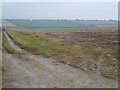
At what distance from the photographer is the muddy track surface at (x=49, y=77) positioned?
13.6 metres

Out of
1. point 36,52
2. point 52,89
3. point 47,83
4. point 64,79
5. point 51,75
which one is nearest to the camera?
point 52,89

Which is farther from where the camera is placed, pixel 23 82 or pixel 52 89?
pixel 23 82

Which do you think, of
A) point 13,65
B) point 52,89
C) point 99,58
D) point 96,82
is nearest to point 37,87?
point 52,89

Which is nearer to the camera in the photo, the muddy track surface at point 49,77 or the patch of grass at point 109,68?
the muddy track surface at point 49,77

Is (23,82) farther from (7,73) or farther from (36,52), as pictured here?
(36,52)

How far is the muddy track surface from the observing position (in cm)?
1357

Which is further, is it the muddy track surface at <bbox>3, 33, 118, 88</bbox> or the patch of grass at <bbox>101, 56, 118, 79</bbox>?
the patch of grass at <bbox>101, 56, 118, 79</bbox>

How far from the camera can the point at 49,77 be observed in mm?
15336

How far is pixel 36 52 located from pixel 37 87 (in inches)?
543

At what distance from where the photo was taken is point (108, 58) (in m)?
21.8

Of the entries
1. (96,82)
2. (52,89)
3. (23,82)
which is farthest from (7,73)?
(96,82)

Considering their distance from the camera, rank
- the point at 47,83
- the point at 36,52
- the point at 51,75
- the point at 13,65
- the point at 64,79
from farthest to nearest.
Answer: the point at 36,52, the point at 13,65, the point at 51,75, the point at 64,79, the point at 47,83

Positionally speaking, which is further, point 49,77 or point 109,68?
point 109,68

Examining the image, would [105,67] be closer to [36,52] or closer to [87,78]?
[87,78]
